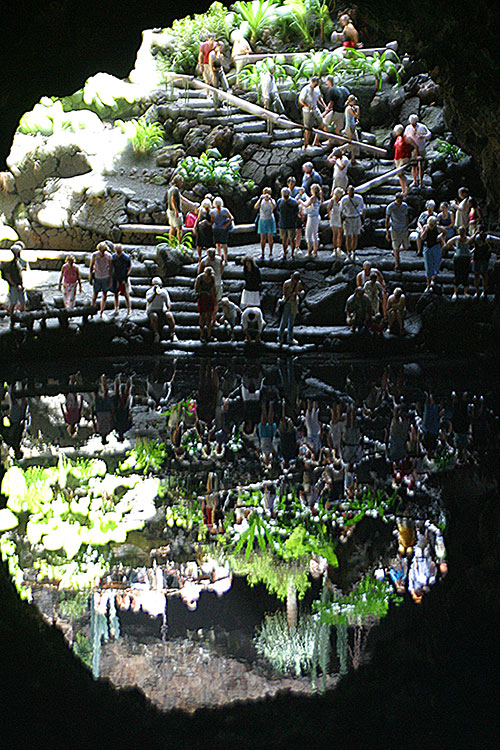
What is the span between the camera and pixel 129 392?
511 inches

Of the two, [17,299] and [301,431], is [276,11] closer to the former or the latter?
[17,299]

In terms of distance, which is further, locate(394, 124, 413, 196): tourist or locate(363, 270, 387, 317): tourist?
locate(394, 124, 413, 196): tourist

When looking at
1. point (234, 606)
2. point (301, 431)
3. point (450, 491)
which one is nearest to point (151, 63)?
point (301, 431)

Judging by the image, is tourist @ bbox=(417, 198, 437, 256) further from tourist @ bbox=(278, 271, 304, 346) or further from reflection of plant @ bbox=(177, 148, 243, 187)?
reflection of plant @ bbox=(177, 148, 243, 187)

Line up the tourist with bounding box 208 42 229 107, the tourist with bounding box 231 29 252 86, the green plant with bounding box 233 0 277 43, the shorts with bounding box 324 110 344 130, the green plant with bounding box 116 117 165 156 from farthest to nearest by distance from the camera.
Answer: the green plant with bounding box 233 0 277 43 → the tourist with bounding box 231 29 252 86 → the tourist with bounding box 208 42 229 107 → the green plant with bounding box 116 117 165 156 → the shorts with bounding box 324 110 344 130

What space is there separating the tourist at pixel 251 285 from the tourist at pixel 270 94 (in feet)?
31.0

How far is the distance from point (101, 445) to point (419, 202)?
13804mm

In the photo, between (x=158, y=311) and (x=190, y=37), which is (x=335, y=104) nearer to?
(x=190, y=37)

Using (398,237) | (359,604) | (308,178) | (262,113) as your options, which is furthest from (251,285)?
(359,604)

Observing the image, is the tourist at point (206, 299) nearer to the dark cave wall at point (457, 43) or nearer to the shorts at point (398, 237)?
the shorts at point (398, 237)

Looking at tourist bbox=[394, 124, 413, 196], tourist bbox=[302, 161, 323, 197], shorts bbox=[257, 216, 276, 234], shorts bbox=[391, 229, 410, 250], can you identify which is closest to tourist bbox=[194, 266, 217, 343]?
shorts bbox=[257, 216, 276, 234]

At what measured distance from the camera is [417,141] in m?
21.3

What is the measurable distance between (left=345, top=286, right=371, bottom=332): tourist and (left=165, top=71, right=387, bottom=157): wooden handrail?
7.93m

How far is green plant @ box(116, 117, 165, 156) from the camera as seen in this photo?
82.6 ft
